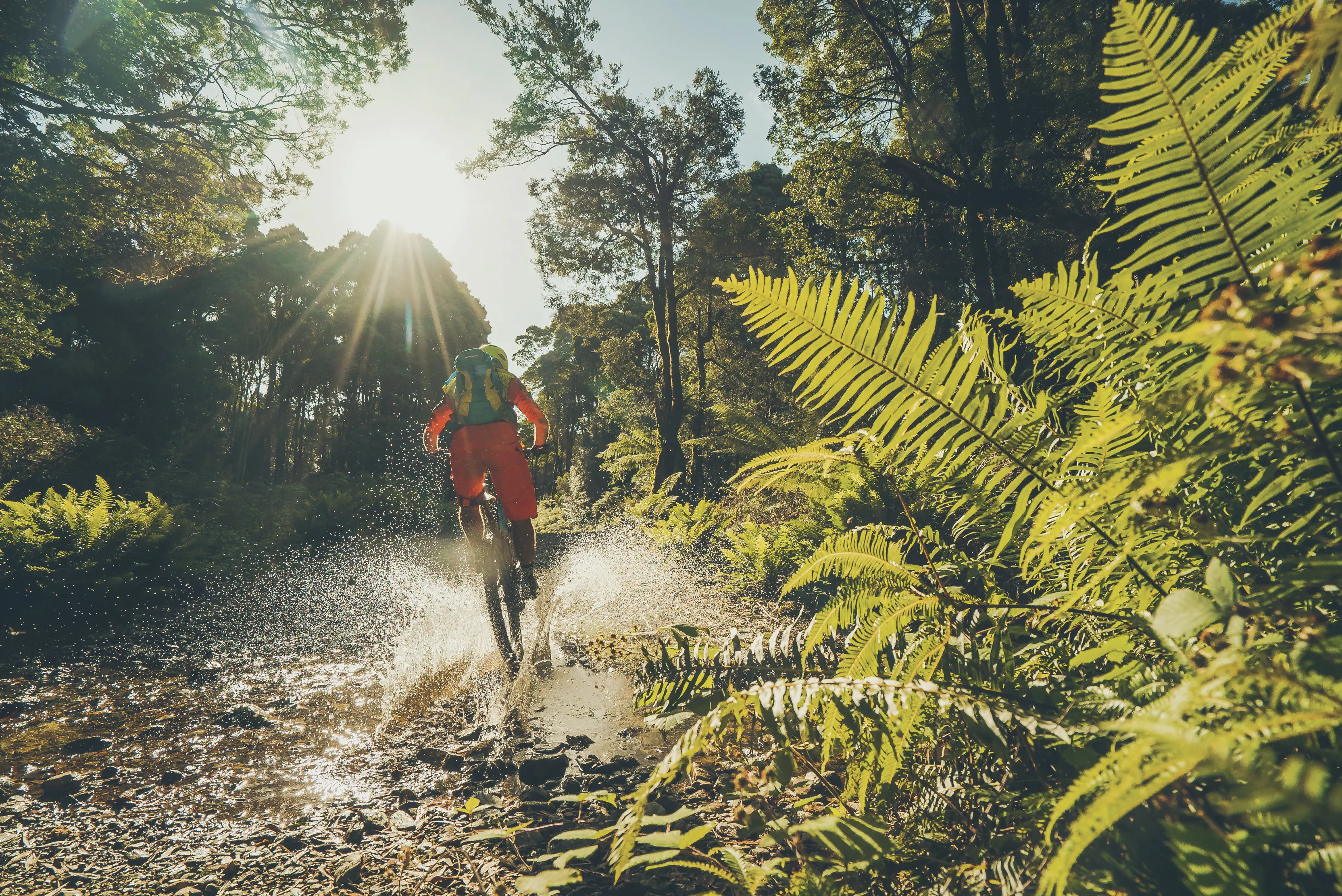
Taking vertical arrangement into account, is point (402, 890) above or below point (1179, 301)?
below

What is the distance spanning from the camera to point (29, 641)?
3889 millimetres

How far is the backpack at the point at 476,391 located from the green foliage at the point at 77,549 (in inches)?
137

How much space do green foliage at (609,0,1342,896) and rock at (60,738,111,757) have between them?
2688 mm

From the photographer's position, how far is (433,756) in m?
2.24

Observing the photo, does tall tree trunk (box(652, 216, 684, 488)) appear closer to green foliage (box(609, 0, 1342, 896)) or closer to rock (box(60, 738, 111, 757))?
rock (box(60, 738, 111, 757))

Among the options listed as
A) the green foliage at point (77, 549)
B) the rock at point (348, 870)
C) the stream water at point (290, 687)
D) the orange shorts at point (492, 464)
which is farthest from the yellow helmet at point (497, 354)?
the green foliage at point (77, 549)

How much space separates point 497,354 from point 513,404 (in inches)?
16.7

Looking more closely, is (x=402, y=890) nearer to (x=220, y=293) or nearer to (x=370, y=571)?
(x=370, y=571)

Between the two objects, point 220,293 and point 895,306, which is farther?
point 220,293

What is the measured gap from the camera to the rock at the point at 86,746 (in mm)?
2322

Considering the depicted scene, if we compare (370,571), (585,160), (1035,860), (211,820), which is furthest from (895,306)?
(585,160)

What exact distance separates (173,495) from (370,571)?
28.0ft

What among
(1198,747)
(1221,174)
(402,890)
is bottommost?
(402,890)

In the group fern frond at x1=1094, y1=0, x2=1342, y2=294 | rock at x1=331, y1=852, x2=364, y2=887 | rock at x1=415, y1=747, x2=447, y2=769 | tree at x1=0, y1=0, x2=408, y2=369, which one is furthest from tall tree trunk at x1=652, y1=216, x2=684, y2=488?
fern frond at x1=1094, y1=0, x2=1342, y2=294
